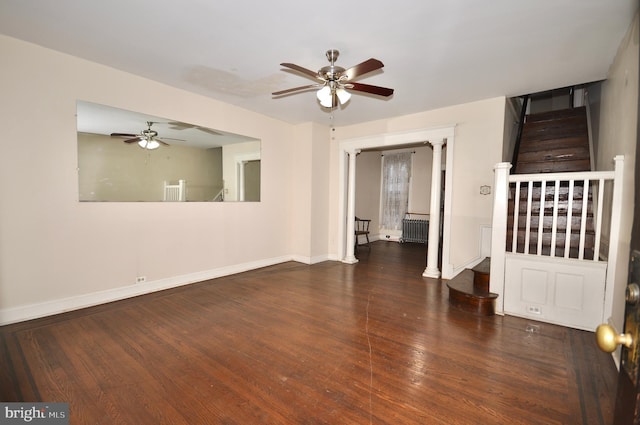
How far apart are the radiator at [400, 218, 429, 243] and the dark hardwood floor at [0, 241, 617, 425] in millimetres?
4651

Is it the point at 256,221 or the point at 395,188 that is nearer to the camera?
the point at 256,221

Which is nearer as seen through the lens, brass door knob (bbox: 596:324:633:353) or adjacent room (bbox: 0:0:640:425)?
brass door knob (bbox: 596:324:633:353)

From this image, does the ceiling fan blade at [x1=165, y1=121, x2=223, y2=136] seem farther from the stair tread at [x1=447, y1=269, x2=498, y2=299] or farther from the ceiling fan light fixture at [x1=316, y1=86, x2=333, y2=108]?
the stair tread at [x1=447, y1=269, x2=498, y2=299]

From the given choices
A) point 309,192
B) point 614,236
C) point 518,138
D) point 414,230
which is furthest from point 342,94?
point 414,230

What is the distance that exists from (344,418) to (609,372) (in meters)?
2.24

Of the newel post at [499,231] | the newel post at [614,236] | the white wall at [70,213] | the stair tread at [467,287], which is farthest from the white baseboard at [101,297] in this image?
the newel post at [614,236]

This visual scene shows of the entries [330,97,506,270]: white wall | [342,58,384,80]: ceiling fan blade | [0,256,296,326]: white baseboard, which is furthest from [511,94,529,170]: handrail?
[0,256,296,326]: white baseboard

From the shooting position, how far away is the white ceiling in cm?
242

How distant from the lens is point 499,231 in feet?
11.3

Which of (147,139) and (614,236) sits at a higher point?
(147,139)

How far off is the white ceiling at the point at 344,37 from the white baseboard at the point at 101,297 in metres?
2.79

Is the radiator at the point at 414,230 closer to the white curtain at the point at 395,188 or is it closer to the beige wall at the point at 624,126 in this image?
the white curtain at the point at 395,188

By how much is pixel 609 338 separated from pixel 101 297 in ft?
14.9

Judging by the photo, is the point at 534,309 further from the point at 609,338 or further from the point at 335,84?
the point at 335,84
